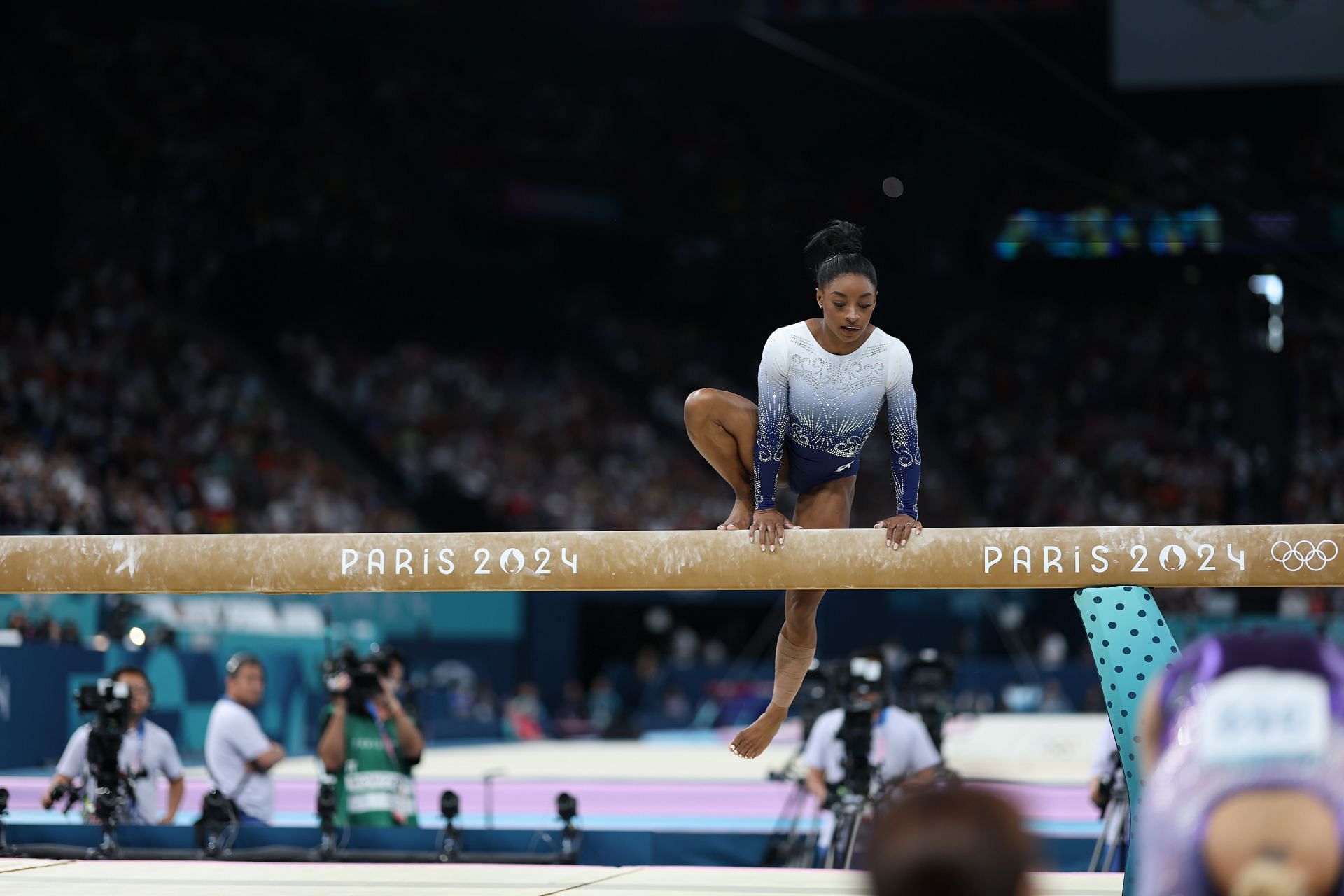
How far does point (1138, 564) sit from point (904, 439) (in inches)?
29.7

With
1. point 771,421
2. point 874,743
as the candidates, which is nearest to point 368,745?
point 874,743

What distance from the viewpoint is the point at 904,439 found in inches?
171

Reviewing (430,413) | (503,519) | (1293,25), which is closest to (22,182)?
(430,413)

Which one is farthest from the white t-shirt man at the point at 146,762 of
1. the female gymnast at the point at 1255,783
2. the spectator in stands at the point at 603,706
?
the spectator in stands at the point at 603,706

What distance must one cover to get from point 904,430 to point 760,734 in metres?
1.05

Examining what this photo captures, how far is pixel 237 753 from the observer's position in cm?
710

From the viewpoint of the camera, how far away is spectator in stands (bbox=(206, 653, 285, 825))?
6988 mm

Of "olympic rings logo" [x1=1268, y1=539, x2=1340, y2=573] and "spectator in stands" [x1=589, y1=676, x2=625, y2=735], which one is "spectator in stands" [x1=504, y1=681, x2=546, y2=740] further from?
"olympic rings logo" [x1=1268, y1=539, x2=1340, y2=573]

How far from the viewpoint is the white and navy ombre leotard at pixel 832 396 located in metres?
4.31

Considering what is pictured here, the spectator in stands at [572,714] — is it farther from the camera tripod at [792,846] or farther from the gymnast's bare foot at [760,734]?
the gymnast's bare foot at [760,734]

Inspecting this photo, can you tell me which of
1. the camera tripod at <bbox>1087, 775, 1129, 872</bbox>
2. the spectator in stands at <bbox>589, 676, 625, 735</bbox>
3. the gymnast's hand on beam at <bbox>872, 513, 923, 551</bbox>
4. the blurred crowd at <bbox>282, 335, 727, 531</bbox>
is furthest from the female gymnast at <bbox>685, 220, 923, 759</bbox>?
the spectator in stands at <bbox>589, 676, 625, 735</bbox>

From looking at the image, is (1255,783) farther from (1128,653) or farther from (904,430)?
(904,430)

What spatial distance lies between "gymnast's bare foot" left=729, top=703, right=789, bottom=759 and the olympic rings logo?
151cm

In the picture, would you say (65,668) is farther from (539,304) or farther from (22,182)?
(539,304)
